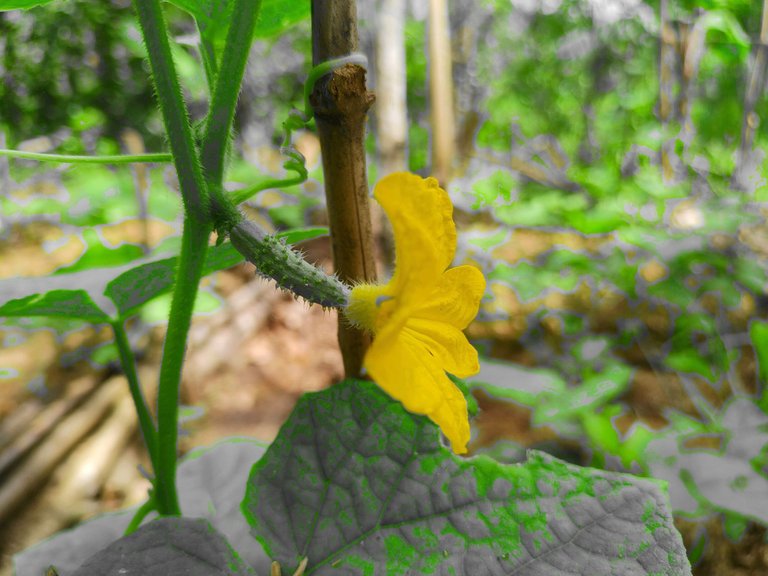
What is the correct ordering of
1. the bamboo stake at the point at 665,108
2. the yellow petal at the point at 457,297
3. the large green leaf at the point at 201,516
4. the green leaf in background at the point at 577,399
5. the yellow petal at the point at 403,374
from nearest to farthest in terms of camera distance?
1. the yellow petal at the point at 403,374
2. the yellow petal at the point at 457,297
3. the large green leaf at the point at 201,516
4. the green leaf in background at the point at 577,399
5. the bamboo stake at the point at 665,108

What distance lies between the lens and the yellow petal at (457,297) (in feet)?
1.55

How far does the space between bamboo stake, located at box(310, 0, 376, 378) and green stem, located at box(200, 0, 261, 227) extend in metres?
0.09

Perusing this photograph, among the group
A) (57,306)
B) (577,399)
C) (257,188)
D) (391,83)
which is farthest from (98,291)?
(391,83)

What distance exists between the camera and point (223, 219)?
46 cm

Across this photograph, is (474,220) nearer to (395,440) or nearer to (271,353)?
(271,353)

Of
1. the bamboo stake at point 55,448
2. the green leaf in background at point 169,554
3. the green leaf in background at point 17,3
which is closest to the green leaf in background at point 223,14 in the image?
the green leaf in background at point 17,3

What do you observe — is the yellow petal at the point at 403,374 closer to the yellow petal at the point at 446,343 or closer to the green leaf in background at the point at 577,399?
the yellow petal at the point at 446,343

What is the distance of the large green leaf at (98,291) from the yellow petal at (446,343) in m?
0.21

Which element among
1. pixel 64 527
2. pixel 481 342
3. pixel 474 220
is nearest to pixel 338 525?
pixel 64 527

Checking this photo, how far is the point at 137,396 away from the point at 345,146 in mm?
373

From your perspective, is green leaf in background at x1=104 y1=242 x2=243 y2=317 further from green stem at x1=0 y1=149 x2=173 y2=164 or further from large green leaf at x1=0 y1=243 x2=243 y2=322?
green stem at x1=0 y1=149 x2=173 y2=164

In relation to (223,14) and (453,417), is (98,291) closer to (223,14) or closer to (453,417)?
(223,14)

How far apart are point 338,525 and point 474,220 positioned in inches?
106

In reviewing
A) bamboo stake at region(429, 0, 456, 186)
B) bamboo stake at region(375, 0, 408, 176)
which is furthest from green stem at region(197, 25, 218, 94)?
bamboo stake at region(375, 0, 408, 176)
